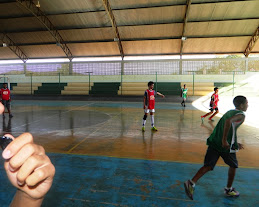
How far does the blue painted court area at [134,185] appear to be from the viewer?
3162mm

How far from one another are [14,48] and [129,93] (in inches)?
749

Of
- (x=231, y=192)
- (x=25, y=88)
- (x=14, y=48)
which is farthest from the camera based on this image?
(x=14, y=48)

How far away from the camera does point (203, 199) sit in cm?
Answer: 324

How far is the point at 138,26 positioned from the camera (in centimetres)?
2267

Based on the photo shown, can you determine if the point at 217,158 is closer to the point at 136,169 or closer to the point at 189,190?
the point at 189,190

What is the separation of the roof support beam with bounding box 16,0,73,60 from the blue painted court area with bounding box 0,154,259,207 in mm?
21452

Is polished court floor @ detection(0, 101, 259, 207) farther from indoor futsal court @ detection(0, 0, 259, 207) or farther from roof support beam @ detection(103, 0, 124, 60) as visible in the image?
roof support beam @ detection(103, 0, 124, 60)

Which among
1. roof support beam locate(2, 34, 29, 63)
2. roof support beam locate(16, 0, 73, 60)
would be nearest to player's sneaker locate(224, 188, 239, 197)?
roof support beam locate(16, 0, 73, 60)

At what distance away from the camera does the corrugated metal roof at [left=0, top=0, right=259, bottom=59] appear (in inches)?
781

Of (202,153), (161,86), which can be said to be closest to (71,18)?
(161,86)

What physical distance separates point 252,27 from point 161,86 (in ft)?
39.2

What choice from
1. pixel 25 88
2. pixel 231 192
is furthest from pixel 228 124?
pixel 25 88

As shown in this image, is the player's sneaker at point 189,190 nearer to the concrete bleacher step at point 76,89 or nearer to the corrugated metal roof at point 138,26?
the corrugated metal roof at point 138,26

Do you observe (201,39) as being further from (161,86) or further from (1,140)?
(1,140)
